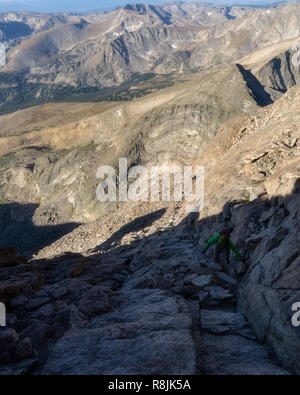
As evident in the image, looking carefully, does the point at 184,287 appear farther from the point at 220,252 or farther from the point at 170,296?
the point at 220,252

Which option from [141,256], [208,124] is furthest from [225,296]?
[208,124]

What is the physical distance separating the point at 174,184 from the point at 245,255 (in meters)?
18.8

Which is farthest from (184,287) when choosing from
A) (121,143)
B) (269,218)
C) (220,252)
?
(121,143)

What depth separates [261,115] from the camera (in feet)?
79.8

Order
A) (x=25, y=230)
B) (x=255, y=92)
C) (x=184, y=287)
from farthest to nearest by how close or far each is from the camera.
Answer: (x=25, y=230), (x=255, y=92), (x=184, y=287)

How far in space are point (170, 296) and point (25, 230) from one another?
138ft

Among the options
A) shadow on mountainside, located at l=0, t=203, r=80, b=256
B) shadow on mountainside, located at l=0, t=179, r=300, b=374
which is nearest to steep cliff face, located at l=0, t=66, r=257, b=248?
shadow on mountainside, located at l=0, t=203, r=80, b=256

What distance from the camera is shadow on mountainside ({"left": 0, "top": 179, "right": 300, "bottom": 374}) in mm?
6504

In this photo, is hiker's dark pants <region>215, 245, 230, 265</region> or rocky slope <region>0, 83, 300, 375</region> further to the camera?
hiker's dark pants <region>215, 245, 230, 265</region>

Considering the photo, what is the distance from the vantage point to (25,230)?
47.7 meters

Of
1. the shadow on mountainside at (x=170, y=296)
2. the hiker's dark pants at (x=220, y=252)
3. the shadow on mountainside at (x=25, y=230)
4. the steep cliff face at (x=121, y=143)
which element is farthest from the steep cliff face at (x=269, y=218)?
the shadow on mountainside at (x=25, y=230)

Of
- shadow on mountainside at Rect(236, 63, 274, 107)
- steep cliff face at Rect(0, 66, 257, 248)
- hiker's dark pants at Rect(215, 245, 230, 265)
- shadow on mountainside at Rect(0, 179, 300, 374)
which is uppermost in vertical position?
shadow on mountainside at Rect(236, 63, 274, 107)

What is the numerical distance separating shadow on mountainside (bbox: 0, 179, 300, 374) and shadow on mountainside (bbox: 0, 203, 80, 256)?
28899 mm

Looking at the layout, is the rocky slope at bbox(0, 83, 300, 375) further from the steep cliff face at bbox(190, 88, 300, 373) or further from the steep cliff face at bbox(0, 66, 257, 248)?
the steep cliff face at bbox(0, 66, 257, 248)
